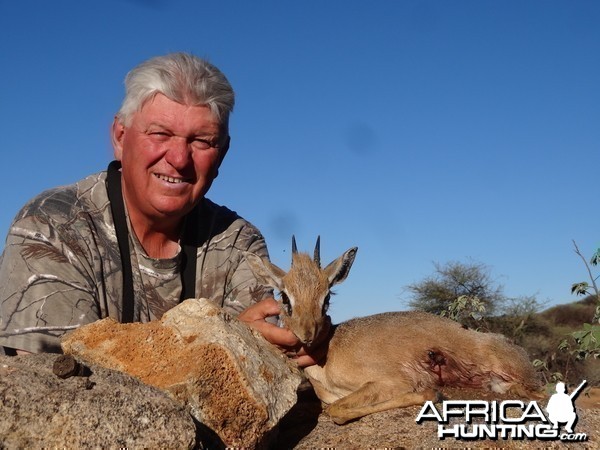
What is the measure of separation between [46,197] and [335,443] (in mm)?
4194

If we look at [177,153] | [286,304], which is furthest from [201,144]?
[286,304]

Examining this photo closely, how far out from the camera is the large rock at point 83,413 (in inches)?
161

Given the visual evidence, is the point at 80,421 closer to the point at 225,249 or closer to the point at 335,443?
the point at 335,443

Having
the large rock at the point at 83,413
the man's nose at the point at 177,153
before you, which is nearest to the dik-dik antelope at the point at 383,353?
the man's nose at the point at 177,153

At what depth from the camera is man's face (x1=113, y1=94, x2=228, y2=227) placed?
301 inches

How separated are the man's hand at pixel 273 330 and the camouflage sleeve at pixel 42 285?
165 centimetres

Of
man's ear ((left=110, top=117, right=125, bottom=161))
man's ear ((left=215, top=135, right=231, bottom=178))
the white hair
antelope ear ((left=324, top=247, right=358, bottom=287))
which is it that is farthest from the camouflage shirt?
the white hair

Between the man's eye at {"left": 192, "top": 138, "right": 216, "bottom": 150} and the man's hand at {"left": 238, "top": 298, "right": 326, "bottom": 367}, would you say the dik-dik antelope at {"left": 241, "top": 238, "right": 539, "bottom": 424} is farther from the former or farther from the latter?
the man's eye at {"left": 192, "top": 138, "right": 216, "bottom": 150}

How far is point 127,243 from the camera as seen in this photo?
7.89m

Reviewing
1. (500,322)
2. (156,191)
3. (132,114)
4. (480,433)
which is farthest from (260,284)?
(500,322)

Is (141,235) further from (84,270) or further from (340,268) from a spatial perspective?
(340,268)

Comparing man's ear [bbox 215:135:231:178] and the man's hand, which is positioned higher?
man's ear [bbox 215:135:231:178]

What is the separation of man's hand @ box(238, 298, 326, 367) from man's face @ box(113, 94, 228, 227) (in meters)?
1.64

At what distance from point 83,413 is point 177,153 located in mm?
3918
